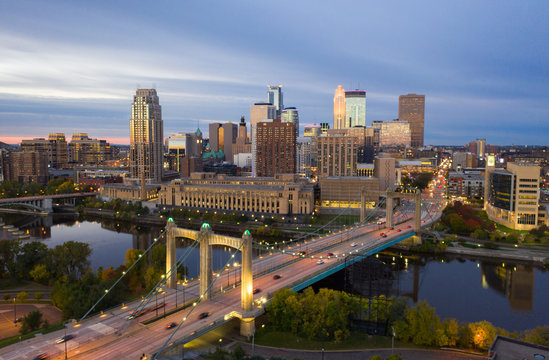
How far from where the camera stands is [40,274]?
3503 centimetres

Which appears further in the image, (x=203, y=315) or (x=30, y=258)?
(x=30, y=258)

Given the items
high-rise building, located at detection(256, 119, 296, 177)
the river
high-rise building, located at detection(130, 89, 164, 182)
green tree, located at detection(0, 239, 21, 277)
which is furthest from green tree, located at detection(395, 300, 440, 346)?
high-rise building, located at detection(130, 89, 164, 182)

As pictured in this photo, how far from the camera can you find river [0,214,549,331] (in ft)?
107

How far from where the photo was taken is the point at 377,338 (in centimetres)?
2558

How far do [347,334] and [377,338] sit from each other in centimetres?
199

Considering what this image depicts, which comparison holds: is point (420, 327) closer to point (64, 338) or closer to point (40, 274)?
point (64, 338)

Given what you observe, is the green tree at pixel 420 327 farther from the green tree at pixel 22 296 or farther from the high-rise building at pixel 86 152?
the high-rise building at pixel 86 152

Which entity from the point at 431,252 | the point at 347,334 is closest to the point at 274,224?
the point at 431,252

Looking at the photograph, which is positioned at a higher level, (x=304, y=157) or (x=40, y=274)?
(x=304, y=157)

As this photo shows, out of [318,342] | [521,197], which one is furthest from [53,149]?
[318,342]

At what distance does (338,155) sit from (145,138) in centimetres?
5579

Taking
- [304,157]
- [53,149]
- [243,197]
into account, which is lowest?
[243,197]

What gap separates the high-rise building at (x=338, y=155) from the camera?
364 feet

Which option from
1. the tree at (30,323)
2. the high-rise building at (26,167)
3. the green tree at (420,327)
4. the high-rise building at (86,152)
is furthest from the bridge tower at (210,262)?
the high-rise building at (86,152)
